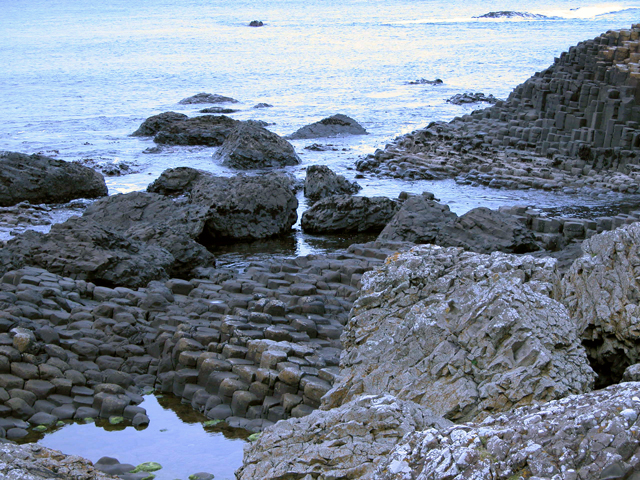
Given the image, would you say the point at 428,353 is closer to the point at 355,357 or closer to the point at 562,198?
the point at 355,357

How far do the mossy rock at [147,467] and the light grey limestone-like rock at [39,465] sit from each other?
1215 mm

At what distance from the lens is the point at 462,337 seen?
4.66m

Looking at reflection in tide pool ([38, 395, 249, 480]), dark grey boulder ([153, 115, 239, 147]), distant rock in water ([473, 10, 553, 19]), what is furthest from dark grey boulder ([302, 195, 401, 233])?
distant rock in water ([473, 10, 553, 19])

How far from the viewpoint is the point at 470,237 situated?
460 inches

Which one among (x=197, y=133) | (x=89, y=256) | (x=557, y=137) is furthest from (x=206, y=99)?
(x=89, y=256)

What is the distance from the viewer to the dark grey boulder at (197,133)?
23672 mm

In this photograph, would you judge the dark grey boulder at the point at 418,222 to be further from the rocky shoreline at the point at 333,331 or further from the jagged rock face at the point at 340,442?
the jagged rock face at the point at 340,442

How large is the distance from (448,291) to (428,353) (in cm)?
61

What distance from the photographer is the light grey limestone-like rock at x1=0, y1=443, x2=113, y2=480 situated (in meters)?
3.93

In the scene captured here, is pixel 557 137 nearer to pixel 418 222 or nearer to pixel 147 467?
pixel 418 222

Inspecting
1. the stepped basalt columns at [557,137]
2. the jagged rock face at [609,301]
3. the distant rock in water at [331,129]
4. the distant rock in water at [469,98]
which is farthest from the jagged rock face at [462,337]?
the distant rock in water at [469,98]

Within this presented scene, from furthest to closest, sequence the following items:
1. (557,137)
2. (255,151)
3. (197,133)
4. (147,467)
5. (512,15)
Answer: (512,15) < (197,133) < (557,137) < (255,151) < (147,467)

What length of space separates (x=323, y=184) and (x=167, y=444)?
35.6 feet

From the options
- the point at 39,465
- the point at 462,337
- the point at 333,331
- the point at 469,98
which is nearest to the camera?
the point at 39,465
